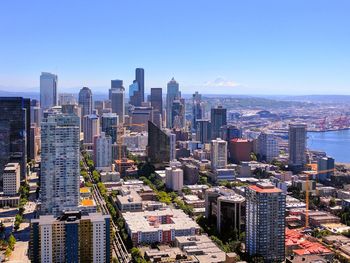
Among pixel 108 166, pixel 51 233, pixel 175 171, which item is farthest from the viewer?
pixel 108 166

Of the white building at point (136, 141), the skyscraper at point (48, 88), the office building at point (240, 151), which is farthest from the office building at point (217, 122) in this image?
the skyscraper at point (48, 88)

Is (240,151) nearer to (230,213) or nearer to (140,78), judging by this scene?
(230,213)

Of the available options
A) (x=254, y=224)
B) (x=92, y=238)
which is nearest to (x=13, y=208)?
(x=92, y=238)

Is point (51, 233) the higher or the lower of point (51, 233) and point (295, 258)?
the higher

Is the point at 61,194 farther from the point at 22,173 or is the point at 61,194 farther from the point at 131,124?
the point at 131,124

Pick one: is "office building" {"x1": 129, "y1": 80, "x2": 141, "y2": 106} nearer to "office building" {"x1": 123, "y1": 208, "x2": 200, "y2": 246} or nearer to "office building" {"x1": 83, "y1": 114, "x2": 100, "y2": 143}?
"office building" {"x1": 83, "y1": 114, "x2": 100, "y2": 143}

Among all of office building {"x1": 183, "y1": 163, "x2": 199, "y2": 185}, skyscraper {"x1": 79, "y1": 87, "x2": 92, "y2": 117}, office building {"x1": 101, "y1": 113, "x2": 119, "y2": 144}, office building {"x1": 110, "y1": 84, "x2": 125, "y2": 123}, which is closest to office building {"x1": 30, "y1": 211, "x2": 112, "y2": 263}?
office building {"x1": 183, "y1": 163, "x2": 199, "y2": 185}
